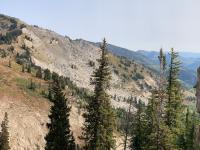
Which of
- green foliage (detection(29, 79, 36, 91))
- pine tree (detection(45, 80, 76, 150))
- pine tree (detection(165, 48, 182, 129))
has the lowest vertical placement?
green foliage (detection(29, 79, 36, 91))

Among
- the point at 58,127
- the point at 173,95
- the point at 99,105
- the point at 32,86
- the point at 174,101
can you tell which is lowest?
the point at 32,86

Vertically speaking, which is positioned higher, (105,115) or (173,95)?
(173,95)

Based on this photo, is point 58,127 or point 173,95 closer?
point 58,127

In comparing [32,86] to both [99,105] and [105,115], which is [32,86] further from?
[99,105]

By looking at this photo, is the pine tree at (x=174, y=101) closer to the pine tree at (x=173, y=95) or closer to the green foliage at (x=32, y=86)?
the pine tree at (x=173, y=95)

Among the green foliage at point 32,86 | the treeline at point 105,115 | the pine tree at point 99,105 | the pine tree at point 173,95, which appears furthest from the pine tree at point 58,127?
the green foliage at point 32,86

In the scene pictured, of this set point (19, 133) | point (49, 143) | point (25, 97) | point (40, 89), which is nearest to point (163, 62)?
point (49, 143)

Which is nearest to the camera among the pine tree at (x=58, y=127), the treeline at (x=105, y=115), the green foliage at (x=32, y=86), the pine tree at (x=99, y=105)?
the treeline at (x=105, y=115)

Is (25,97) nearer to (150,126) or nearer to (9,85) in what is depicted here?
(9,85)

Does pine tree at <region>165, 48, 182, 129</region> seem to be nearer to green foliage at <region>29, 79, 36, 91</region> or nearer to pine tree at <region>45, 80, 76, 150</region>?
pine tree at <region>45, 80, 76, 150</region>

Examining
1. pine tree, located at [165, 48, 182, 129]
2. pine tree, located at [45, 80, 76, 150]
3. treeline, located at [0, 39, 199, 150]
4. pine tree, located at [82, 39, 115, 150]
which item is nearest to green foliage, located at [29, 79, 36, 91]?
treeline, located at [0, 39, 199, 150]

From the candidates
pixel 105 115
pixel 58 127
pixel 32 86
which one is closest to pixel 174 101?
pixel 105 115

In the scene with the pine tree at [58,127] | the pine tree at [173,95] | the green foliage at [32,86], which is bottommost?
the green foliage at [32,86]

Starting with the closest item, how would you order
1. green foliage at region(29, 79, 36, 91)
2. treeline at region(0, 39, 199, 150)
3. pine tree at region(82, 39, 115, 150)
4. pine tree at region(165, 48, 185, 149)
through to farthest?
treeline at region(0, 39, 199, 150) < pine tree at region(82, 39, 115, 150) < pine tree at region(165, 48, 185, 149) < green foliage at region(29, 79, 36, 91)
